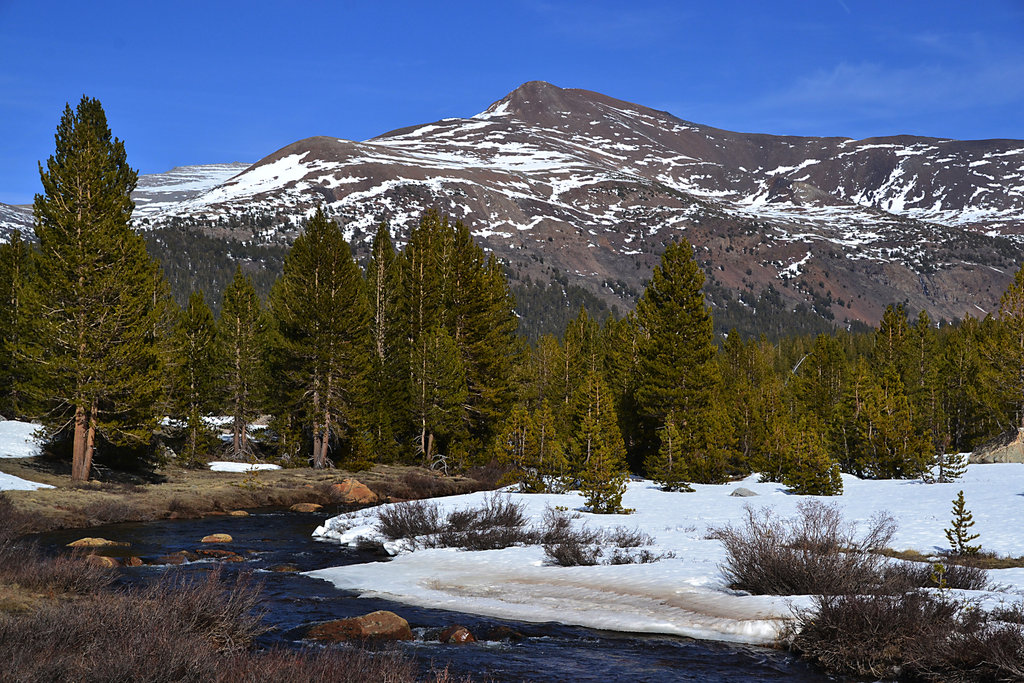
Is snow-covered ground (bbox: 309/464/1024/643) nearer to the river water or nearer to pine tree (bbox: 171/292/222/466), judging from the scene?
the river water

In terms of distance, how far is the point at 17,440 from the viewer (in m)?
36.9

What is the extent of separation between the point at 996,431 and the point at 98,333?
186 feet

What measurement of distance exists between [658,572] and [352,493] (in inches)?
853

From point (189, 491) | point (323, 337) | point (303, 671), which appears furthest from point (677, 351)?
point (303, 671)

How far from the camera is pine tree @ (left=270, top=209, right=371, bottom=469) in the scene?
143 feet

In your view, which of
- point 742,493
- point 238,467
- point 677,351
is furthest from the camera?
point 238,467

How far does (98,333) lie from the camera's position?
30.2m

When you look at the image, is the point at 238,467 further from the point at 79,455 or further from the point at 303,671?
the point at 303,671

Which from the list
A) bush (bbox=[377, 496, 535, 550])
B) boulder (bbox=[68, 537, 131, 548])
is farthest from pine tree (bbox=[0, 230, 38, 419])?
bush (bbox=[377, 496, 535, 550])

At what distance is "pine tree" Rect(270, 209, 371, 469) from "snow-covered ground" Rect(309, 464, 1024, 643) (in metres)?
17.2

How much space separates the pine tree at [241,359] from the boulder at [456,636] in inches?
1391

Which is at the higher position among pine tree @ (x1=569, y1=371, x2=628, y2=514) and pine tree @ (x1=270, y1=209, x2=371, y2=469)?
pine tree @ (x1=270, y1=209, x2=371, y2=469)

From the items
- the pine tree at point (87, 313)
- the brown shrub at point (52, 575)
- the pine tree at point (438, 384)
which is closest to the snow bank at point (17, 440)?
the pine tree at point (87, 313)

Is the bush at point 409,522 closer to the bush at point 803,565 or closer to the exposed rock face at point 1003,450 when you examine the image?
the bush at point 803,565
